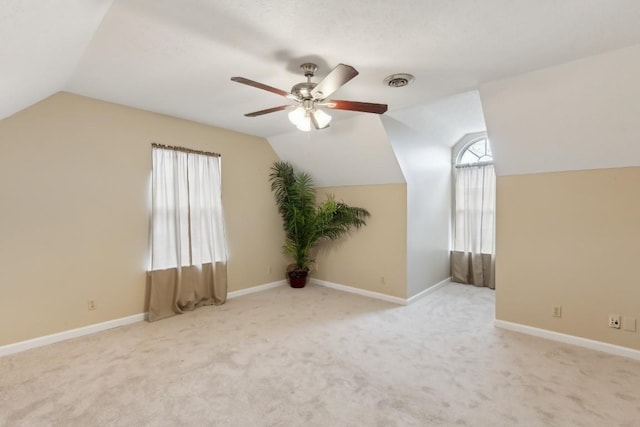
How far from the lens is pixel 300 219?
16.1 feet

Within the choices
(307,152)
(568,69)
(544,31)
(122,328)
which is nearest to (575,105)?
(568,69)

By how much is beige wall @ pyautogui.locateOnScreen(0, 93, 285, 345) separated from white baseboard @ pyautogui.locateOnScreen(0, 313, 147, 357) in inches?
1.8

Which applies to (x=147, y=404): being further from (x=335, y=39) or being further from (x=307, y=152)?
(x=307, y=152)

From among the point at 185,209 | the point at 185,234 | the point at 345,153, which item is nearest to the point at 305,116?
the point at 345,153

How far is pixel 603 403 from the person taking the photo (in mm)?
2051

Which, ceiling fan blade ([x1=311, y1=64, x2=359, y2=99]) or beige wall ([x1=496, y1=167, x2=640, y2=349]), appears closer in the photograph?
ceiling fan blade ([x1=311, y1=64, x2=359, y2=99])

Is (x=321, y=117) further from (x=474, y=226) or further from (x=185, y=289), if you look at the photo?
(x=474, y=226)

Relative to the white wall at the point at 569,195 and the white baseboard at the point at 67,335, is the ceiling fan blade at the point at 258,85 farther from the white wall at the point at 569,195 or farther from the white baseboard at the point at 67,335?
the white baseboard at the point at 67,335

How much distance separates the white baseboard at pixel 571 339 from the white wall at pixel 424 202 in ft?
4.11

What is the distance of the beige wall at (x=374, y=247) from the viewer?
4.21 m

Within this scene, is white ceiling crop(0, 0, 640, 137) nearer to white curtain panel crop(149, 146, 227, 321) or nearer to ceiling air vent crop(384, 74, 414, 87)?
ceiling air vent crop(384, 74, 414, 87)

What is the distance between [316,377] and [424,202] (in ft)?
10.1

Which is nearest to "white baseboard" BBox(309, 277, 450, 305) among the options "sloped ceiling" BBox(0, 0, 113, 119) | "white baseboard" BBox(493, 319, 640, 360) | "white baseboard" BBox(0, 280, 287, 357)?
"white baseboard" BBox(493, 319, 640, 360)

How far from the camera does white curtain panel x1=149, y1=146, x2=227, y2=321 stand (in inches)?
143
